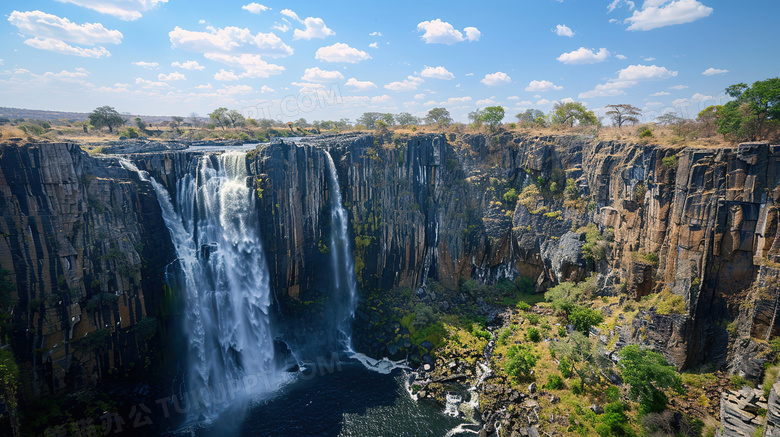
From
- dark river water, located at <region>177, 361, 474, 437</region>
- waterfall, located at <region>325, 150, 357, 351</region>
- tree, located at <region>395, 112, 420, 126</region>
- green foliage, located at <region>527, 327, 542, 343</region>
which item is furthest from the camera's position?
tree, located at <region>395, 112, 420, 126</region>

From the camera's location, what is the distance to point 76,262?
23625 millimetres

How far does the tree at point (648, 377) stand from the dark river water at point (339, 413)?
35.7 feet

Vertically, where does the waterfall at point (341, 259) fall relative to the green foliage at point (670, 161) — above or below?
below

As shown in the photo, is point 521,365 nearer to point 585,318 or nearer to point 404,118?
point 585,318

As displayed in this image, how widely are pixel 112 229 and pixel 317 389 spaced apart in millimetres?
18740

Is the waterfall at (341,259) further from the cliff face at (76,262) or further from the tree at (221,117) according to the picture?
the tree at (221,117)

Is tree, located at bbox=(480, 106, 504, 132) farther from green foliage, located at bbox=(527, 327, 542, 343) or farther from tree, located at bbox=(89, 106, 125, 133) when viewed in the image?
tree, located at bbox=(89, 106, 125, 133)

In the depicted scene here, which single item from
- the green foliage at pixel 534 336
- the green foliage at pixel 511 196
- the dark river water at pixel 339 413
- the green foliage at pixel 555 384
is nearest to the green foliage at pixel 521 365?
the green foliage at pixel 555 384

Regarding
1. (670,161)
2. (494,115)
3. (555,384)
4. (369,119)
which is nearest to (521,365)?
(555,384)

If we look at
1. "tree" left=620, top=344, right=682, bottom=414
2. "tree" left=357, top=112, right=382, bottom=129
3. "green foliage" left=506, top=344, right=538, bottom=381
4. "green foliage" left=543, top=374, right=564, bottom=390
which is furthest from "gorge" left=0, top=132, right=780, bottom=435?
"tree" left=357, top=112, right=382, bottom=129

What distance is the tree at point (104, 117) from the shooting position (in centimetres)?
3891

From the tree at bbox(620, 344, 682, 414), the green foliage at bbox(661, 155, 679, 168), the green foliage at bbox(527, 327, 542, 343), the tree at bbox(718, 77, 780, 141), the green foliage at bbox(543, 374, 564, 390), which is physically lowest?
the green foliage at bbox(543, 374, 564, 390)

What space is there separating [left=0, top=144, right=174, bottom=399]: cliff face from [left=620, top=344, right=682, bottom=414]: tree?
31.4 metres

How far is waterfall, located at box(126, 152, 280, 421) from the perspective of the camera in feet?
90.9
